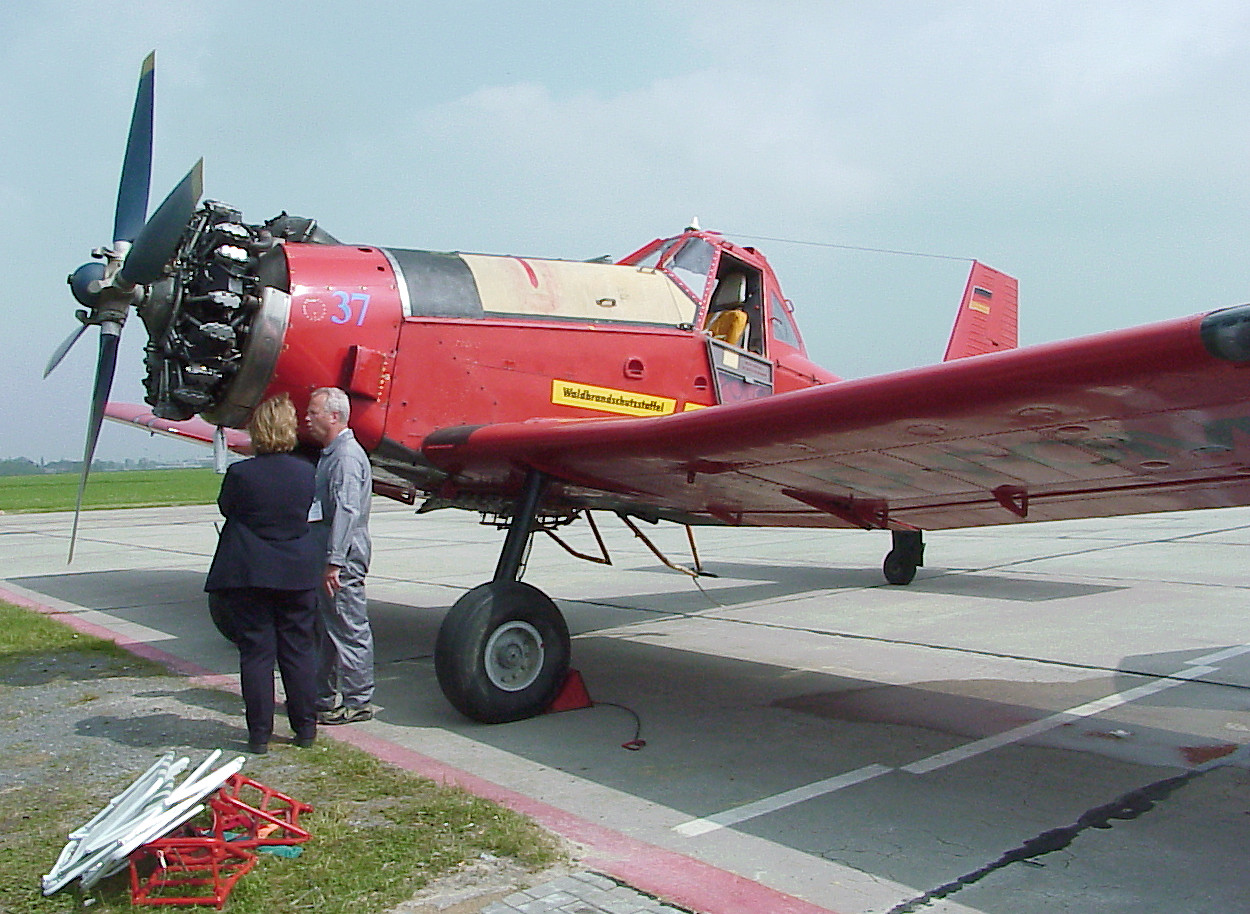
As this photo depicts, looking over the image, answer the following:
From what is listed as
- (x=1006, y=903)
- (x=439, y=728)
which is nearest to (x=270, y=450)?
(x=439, y=728)

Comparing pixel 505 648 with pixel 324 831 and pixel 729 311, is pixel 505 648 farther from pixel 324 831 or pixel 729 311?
pixel 729 311

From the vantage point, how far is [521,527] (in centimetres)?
514

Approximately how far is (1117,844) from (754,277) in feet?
14.8

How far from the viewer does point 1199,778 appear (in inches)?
149

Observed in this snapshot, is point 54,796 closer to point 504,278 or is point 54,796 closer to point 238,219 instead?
point 238,219

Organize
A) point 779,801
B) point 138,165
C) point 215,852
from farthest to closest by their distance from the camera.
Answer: point 138,165
point 779,801
point 215,852

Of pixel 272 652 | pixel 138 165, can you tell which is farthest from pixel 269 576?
pixel 138 165

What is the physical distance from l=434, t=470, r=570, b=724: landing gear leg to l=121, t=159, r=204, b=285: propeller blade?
2.11 m

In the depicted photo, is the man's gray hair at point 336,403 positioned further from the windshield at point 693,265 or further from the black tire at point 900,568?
the black tire at point 900,568

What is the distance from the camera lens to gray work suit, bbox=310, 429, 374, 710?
468cm

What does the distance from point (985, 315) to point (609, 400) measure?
6256 mm

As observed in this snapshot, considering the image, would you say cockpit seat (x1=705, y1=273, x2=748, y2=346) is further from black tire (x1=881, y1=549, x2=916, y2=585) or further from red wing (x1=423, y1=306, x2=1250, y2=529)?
black tire (x1=881, y1=549, x2=916, y2=585)

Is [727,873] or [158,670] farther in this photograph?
[158,670]

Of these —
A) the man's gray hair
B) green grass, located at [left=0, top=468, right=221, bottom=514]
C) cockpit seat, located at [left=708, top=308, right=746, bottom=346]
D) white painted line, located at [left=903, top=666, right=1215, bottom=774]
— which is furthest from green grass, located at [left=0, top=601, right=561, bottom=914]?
green grass, located at [left=0, top=468, right=221, bottom=514]
